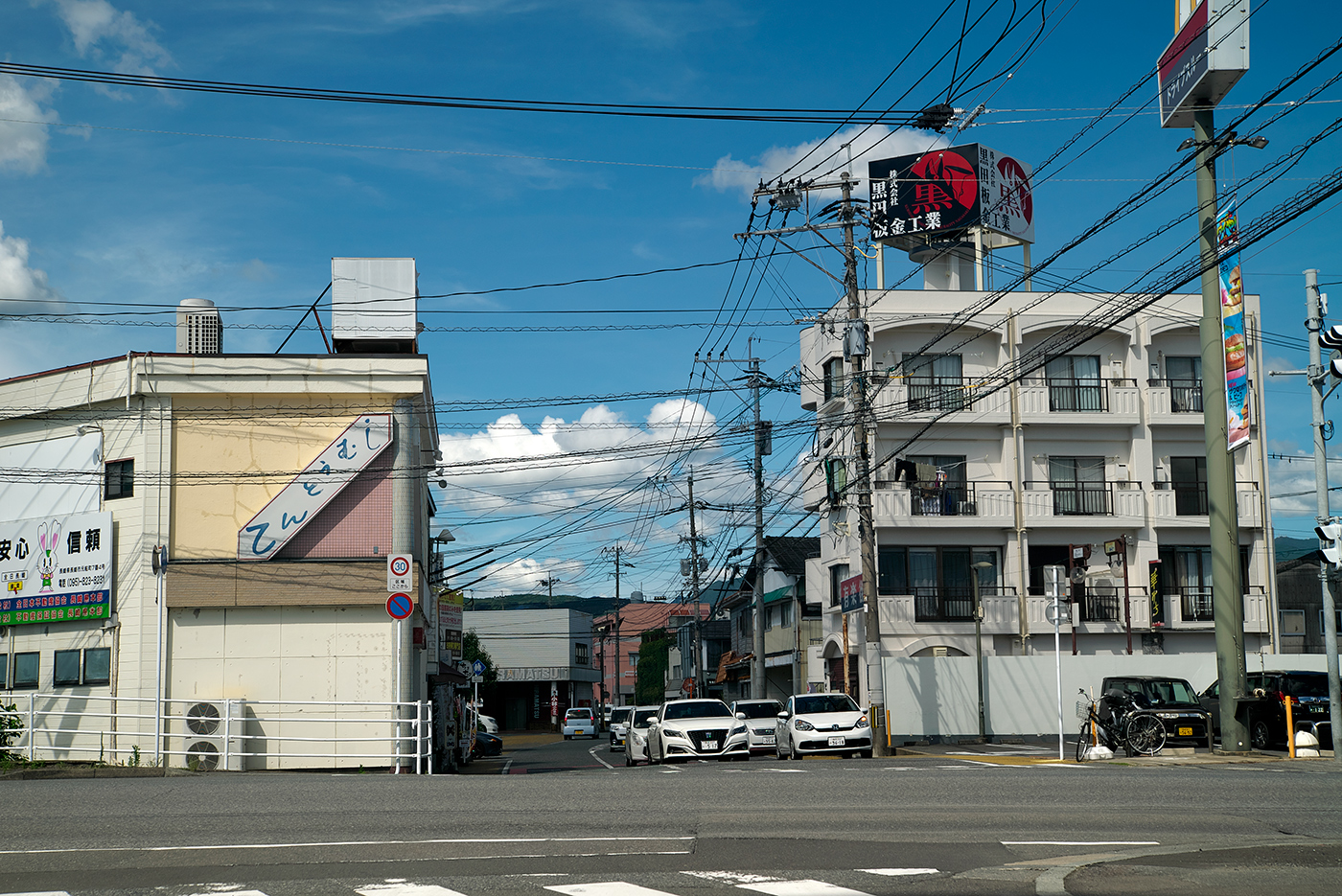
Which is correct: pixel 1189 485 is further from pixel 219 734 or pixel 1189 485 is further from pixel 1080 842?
pixel 1080 842

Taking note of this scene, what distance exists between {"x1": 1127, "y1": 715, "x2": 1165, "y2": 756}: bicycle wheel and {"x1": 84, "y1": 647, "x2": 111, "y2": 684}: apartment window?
19.3m

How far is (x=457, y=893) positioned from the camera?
24.4ft

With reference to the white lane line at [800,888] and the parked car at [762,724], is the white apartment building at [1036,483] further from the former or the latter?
the white lane line at [800,888]

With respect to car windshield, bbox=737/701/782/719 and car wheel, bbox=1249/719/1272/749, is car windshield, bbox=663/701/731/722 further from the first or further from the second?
car wheel, bbox=1249/719/1272/749

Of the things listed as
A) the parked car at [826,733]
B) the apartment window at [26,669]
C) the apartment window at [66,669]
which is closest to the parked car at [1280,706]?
the parked car at [826,733]

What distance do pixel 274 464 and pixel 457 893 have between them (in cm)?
1745

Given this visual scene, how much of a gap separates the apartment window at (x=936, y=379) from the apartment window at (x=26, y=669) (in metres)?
26.3

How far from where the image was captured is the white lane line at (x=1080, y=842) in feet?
31.8

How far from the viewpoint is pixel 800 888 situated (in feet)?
24.8

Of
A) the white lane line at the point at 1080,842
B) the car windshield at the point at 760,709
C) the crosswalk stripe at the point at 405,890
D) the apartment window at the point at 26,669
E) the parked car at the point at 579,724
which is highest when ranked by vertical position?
the apartment window at the point at 26,669

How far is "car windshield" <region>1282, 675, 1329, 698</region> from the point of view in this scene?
85.6ft

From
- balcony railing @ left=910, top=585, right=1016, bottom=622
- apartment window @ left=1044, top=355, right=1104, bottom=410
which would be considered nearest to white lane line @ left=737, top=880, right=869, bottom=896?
balcony railing @ left=910, top=585, right=1016, bottom=622

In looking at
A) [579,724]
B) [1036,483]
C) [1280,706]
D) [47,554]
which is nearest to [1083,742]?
[1280,706]

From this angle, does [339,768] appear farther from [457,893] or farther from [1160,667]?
[1160,667]
